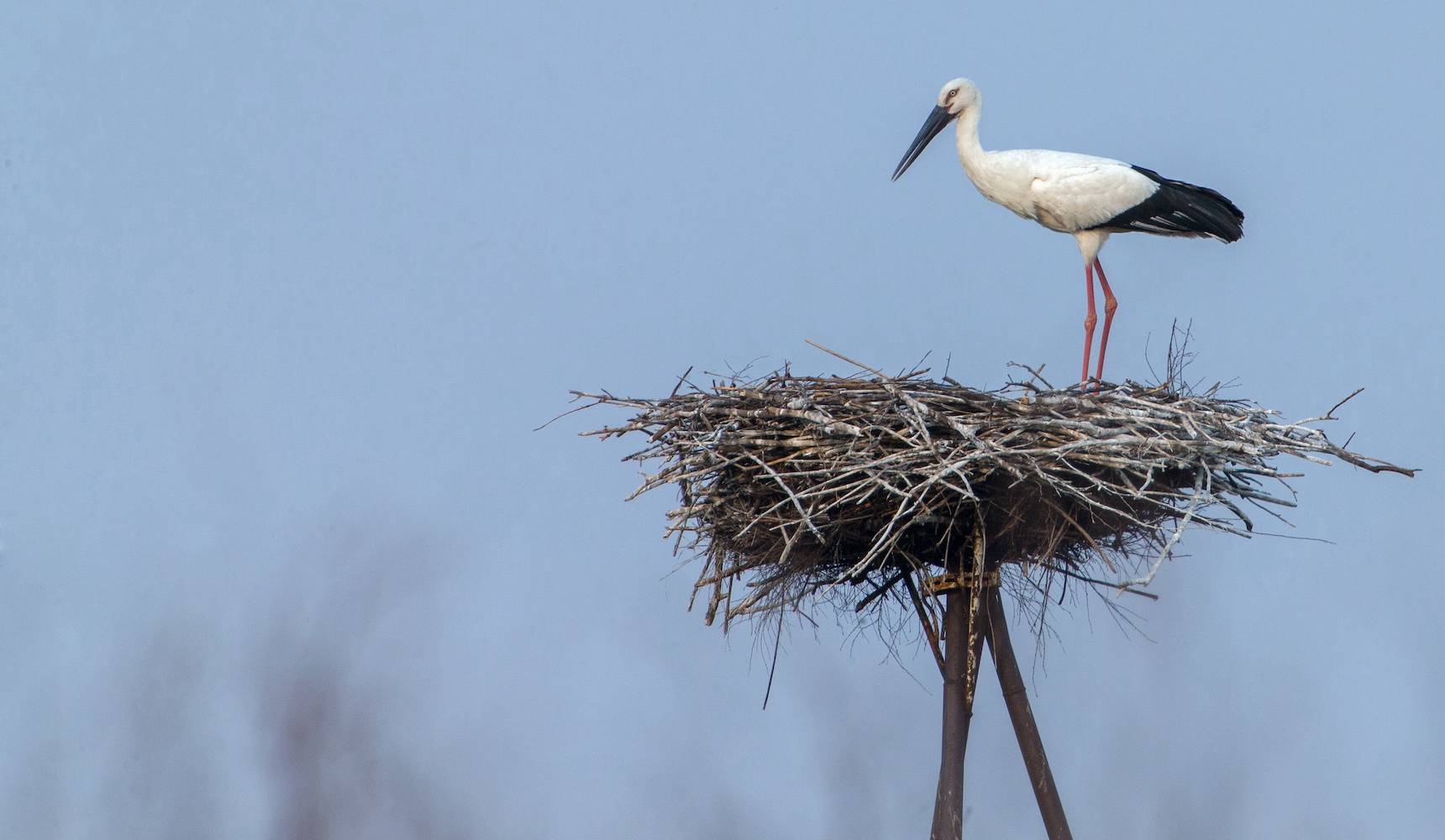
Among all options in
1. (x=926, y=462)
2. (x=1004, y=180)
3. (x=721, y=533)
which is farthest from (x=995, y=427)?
(x=1004, y=180)

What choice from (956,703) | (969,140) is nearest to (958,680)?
(956,703)

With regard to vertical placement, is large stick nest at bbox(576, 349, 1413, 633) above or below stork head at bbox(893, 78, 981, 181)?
below

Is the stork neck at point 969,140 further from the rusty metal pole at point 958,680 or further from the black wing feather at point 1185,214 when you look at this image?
the rusty metal pole at point 958,680

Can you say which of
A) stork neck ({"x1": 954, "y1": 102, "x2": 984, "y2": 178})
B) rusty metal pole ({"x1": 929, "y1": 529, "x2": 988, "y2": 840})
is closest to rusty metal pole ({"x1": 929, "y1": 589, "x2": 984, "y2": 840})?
rusty metal pole ({"x1": 929, "y1": 529, "x2": 988, "y2": 840})

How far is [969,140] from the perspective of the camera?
1100 centimetres

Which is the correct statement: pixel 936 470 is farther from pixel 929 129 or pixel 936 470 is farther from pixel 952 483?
pixel 929 129

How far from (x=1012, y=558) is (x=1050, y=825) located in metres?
1.20

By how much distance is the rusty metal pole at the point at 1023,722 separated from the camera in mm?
8109

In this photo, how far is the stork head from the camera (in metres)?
11.2

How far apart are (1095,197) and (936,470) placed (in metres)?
3.49

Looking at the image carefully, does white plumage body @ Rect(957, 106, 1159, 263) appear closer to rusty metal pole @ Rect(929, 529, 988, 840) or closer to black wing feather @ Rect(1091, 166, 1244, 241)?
black wing feather @ Rect(1091, 166, 1244, 241)

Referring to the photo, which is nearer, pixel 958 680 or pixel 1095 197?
pixel 958 680

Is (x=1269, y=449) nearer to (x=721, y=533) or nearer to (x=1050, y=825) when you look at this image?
(x=1050, y=825)

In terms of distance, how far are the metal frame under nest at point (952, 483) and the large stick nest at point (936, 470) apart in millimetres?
11
